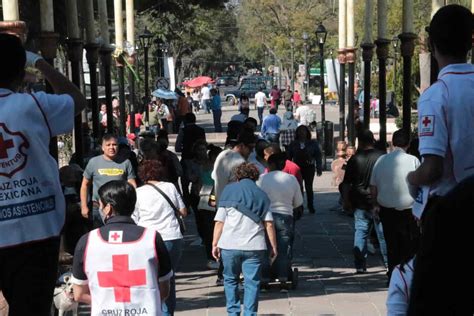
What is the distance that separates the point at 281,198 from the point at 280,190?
0.11m

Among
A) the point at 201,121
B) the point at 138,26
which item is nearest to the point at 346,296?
the point at 201,121

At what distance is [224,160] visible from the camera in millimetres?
13234

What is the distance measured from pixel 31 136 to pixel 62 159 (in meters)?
21.8

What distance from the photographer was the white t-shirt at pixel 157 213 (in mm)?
9297

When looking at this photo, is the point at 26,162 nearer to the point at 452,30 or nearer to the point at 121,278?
the point at 121,278

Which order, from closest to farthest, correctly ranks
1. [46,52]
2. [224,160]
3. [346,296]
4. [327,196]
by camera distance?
[46,52], [346,296], [224,160], [327,196]

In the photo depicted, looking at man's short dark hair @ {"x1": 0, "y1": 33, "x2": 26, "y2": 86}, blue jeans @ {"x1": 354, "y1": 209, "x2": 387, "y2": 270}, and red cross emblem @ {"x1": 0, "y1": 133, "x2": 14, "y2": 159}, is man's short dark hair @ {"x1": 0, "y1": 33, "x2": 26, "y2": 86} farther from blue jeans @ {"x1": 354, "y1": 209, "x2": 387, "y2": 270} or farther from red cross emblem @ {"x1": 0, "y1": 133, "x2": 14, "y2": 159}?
blue jeans @ {"x1": 354, "y1": 209, "x2": 387, "y2": 270}

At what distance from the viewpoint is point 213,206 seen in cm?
1383

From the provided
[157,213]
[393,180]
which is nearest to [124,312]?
[157,213]

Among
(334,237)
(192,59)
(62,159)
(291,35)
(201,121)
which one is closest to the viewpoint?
(334,237)

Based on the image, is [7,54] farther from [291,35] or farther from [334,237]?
[291,35]

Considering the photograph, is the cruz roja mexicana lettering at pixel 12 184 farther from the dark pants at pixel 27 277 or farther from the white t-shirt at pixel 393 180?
the white t-shirt at pixel 393 180

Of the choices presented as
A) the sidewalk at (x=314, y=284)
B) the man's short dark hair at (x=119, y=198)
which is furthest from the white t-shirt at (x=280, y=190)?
the man's short dark hair at (x=119, y=198)

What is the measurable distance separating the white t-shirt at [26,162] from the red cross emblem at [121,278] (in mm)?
1410
